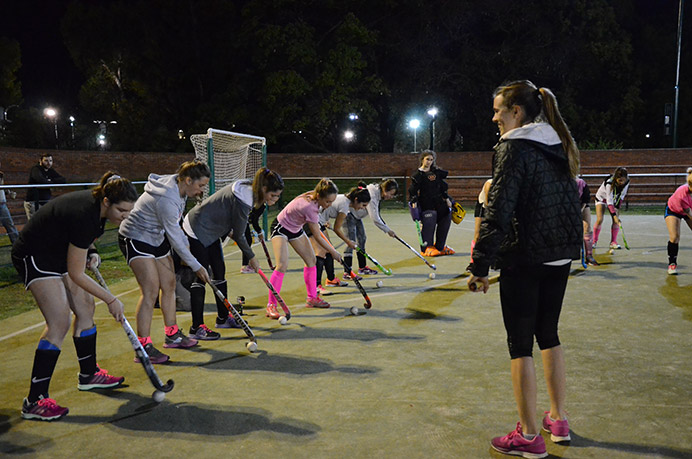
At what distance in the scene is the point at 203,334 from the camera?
6004 mm

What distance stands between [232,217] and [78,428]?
2.61m

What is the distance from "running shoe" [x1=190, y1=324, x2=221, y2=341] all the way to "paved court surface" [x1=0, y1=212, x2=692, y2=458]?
121 mm

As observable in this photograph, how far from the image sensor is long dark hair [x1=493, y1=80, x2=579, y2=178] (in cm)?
329

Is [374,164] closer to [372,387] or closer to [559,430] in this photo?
[372,387]

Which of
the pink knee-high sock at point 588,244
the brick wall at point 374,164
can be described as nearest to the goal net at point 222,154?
the pink knee-high sock at point 588,244

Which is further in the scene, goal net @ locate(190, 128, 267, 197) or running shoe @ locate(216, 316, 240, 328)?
goal net @ locate(190, 128, 267, 197)

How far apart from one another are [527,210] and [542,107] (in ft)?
1.99

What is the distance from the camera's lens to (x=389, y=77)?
Answer: 3206cm

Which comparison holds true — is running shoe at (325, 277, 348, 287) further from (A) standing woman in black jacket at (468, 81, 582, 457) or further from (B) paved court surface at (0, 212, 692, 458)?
(A) standing woman in black jacket at (468, 81, 582, 457)

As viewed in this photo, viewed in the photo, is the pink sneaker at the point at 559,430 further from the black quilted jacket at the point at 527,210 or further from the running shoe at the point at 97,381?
the running shoe at the point at 97,381

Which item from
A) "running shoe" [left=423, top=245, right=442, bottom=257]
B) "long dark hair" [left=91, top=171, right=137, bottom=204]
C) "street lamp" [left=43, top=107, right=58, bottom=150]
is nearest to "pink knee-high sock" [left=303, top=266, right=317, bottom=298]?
"long dark hair" [left=91, top=171, right=137, bottom=204]

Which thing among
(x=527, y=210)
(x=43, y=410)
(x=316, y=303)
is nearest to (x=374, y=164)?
(x=316, y=303)

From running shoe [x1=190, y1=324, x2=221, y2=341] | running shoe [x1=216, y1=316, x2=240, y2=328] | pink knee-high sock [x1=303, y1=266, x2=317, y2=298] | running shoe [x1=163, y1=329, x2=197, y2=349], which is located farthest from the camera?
pink knee-high sock [x1=303, y1=266, x2=317, y2=298]

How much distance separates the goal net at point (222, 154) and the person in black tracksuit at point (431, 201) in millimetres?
3916
